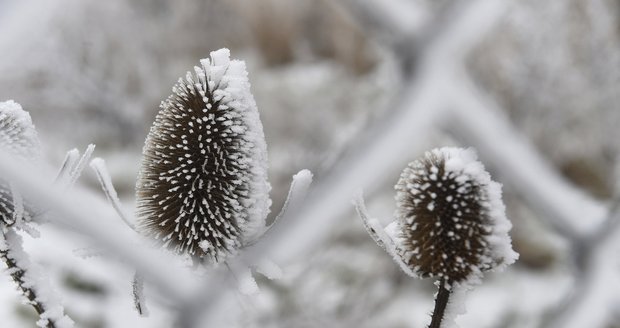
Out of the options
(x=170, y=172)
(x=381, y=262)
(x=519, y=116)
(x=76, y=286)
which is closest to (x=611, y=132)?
(x=519, y=116)

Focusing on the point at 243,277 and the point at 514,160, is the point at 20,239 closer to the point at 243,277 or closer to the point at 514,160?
the point at 243,277

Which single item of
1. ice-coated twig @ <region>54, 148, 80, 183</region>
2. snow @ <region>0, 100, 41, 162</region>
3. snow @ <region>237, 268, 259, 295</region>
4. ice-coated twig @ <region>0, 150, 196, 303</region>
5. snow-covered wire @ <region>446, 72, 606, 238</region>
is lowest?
ice-coated twig @ <region>0, 150, 196, 303</region>

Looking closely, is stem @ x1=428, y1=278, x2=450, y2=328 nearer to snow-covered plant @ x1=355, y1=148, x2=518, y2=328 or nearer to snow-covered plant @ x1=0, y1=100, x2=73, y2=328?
snow-covered plant @ x1=355, y1=148, x2=518, y2=328

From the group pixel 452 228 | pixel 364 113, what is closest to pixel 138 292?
pixel 452 228

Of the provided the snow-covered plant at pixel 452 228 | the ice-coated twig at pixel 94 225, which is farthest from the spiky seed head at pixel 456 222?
the ice-coated twig at pixel 94 225

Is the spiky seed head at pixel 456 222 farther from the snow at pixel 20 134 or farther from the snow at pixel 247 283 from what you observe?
the snow at pixel 20 134

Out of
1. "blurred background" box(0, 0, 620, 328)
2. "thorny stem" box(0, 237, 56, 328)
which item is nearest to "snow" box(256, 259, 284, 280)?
"blurred background" box(0, 0, 620, 328)
